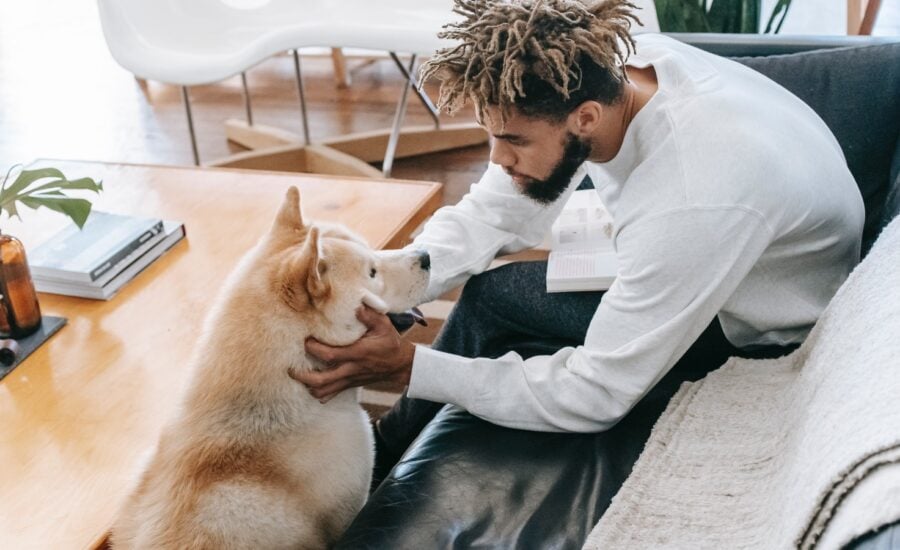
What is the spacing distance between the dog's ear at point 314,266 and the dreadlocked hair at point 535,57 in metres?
0.31

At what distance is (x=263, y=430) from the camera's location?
1238 mm

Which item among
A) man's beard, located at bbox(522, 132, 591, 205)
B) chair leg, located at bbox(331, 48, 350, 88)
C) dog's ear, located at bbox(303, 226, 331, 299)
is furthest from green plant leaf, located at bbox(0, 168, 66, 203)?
chair leg, located at bbox(331, 48, 350, 88)

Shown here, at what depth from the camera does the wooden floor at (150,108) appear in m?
3.51

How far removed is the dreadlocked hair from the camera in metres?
1.26

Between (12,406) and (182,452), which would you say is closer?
(182,452)

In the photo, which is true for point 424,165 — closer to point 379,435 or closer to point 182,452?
point 379,435

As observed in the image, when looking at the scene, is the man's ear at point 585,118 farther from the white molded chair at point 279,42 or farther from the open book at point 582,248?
the white molded chair at point 279,42

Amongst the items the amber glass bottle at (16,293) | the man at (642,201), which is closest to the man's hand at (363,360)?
the man at (642,201)

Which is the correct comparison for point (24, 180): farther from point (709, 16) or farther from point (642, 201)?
point (709, 16)

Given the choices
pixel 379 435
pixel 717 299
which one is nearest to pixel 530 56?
pixel 717 299

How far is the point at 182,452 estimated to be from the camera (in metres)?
1.21

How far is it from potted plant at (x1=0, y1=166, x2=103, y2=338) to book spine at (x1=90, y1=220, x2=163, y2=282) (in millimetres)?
122

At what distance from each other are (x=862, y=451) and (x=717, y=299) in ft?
1.35

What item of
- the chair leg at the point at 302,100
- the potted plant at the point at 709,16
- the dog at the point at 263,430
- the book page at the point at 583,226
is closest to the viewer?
the dog at the point at 263,430
